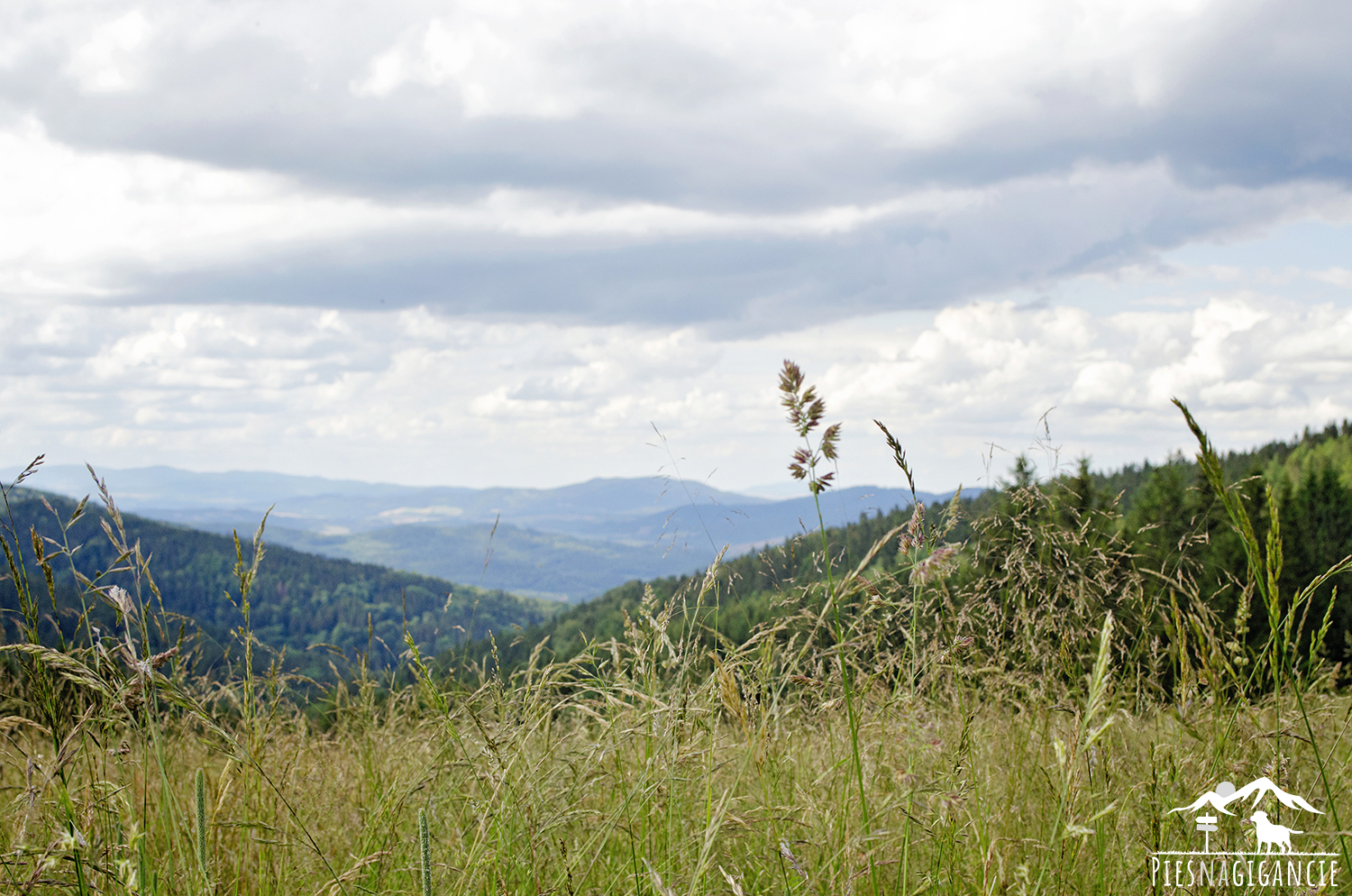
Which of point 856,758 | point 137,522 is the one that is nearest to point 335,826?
point 856,758

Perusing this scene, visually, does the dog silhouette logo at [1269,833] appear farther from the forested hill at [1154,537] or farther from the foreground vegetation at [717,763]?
the forested hill at [1154,537]

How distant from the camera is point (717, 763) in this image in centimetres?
279

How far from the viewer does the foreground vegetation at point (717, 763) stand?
1.62 m

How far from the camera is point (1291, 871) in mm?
2012

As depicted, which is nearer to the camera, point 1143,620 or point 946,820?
point 946,820

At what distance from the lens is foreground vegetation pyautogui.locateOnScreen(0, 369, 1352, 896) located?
162 cm

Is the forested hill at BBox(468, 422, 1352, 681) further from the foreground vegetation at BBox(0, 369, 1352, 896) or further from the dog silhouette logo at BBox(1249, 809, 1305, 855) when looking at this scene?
the dog silhouette logo at BBox(1249, 809, 1305, 855)

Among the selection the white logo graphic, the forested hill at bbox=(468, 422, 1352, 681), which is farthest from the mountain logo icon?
the forested hill at bbox=(468, 422, 1352, 681)

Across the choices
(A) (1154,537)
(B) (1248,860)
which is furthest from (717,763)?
(A) (1154,537)

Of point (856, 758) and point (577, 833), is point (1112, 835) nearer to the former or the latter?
point (856, 758)

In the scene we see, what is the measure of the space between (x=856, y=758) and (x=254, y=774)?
6.99ft

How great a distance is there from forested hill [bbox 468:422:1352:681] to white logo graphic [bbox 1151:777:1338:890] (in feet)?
1.99

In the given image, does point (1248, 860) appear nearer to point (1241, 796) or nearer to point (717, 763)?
point (1241, 796)

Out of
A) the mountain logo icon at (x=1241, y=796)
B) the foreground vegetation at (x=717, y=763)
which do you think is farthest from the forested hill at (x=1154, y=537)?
the mountain logo icon at (x=1241, y=796)
